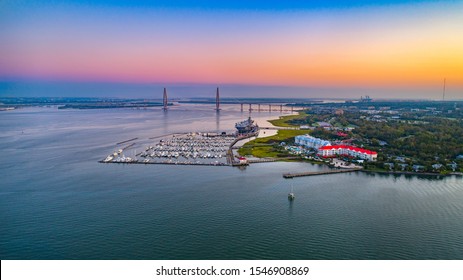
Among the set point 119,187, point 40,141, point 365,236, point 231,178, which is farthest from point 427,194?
point 40,141

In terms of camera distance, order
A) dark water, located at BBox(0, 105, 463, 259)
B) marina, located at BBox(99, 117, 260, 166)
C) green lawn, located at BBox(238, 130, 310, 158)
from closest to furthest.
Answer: dark water, located at BBox(0, 105, 463, 259)
marina, located at BBox(99, 117, 260, 166)
green lawn, located at BBox(238, 130, 310, 158)

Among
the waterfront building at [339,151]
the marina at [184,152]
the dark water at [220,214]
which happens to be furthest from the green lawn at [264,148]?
the dark water at [220,214]

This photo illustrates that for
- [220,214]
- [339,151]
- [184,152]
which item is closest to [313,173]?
[339,151]

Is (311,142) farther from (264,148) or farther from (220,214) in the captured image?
(220,214)

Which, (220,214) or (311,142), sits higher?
(311,142)

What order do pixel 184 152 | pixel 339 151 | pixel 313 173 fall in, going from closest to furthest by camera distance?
pixel 313 173 → pixel 339 151 → pixel 184 152

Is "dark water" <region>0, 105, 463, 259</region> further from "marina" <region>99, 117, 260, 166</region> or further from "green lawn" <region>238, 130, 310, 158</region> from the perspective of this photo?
"green lawn" <region>238, 130, 310, 158</region>

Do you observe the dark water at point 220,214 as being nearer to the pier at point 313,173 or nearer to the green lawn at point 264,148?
the pier at point 313,173

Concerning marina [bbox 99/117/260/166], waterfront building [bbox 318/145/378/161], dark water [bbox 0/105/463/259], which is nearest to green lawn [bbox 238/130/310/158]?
marina [bbox 99/117/260/166]

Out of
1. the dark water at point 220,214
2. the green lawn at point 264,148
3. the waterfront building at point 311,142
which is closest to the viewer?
the dark water at point 220,214
